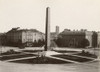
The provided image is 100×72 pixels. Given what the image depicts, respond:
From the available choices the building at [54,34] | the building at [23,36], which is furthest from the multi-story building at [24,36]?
the building at [54,34]

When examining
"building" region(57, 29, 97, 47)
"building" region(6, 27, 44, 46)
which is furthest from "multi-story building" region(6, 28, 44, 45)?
"building" region(57, 29, 97, 47)

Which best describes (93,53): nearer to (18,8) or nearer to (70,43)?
(70,43)

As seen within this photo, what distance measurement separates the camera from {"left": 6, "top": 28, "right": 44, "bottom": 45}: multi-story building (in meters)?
2.42

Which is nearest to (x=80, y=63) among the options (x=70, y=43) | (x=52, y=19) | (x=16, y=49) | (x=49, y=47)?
(x=70, y=43)

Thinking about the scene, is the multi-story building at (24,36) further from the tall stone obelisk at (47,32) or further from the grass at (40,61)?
the grass at (40,61)

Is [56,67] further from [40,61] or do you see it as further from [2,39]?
[2,39]

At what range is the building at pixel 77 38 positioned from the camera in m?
2.36

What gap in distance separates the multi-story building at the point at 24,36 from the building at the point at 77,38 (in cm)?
26

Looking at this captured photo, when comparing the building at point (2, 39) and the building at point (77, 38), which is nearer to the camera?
the building at point (77, 38)

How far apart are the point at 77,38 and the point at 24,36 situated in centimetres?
66

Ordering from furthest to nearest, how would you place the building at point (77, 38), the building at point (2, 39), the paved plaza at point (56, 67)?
the building at point (2, 39)
the building at point (77, 38)
the paved plaza at point (56, 67)

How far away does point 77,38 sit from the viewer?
2451 mm

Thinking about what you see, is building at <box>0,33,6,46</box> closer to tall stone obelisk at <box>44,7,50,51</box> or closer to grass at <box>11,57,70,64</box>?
grass at <box>11,57,70,64</box>

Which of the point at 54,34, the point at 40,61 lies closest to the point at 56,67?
the point at 40,61
